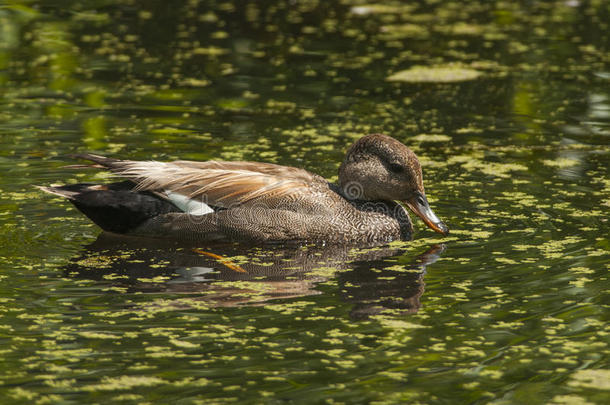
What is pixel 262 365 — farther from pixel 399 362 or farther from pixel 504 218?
pixel 504 218

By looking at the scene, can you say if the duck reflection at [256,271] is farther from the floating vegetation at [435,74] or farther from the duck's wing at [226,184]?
the floating vegetation at [435,74]

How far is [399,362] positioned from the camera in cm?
545

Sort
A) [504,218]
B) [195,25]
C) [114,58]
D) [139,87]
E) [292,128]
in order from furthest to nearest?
[195,25]
[114,58]
[139,87]
[292,128]
[504,218]

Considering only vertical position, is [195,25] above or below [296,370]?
above

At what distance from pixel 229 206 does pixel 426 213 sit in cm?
147

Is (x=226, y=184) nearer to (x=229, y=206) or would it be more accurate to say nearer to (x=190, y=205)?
(x=229, y=206)

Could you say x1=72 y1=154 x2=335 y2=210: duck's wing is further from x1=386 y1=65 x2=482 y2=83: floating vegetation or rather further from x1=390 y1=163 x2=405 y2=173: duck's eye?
x1=386 y1=65 x2=482 y2=83: floating vegetation

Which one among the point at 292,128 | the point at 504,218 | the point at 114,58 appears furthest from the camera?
the point at 114,58

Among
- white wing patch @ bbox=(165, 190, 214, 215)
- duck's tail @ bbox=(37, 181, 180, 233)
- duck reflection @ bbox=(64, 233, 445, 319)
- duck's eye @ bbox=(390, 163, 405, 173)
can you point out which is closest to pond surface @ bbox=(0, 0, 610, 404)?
duck reflection @ bbox=(64, 233, 445, 319)

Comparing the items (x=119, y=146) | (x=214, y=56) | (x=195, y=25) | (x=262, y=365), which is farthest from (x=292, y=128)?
(x=262, y=365)

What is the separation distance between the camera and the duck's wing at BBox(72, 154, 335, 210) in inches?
305

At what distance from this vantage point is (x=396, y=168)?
26.6ft

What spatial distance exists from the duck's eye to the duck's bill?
227 mm

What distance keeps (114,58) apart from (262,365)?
8583 millimetres
